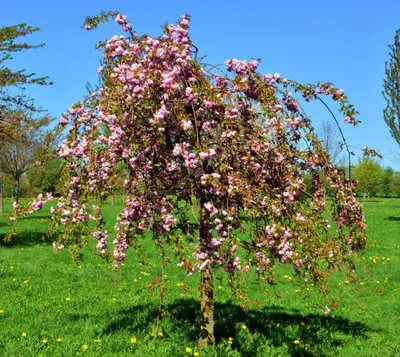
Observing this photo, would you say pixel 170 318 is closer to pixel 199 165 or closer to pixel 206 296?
pixel 206 296

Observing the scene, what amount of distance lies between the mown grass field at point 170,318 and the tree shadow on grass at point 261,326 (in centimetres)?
2

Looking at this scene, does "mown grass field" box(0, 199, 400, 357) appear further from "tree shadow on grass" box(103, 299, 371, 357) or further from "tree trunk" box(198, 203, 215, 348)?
"tree trunk" box(198, 203, 215, 348)

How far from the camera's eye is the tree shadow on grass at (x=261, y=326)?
6645 mm

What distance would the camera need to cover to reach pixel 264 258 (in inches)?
209

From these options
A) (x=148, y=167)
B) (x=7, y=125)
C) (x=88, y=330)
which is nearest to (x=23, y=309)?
(x=88, y=330)

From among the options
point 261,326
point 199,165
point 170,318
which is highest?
point 199,165

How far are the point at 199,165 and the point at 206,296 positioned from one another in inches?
70.9

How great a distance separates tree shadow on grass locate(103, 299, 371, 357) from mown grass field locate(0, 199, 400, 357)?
0.05 feet

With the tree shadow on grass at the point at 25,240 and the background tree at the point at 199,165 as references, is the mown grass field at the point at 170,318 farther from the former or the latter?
the tree shadow on grass at the point at 25,240

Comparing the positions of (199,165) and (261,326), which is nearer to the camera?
(199,165)

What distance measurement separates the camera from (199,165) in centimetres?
502

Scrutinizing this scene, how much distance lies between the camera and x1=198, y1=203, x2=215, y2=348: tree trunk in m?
4.91

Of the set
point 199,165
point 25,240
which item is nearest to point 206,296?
point 199,165

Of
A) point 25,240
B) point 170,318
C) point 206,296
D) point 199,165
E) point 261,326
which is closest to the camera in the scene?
point 199,165
